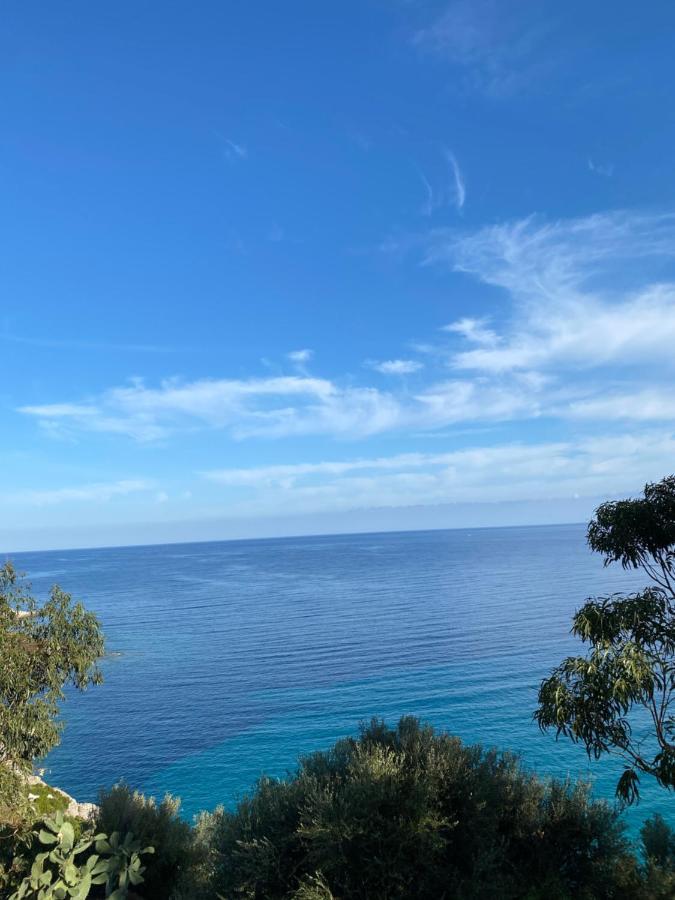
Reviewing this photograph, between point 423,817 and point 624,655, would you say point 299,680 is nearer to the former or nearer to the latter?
point 423,817

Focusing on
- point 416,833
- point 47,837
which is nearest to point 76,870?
point 47,837

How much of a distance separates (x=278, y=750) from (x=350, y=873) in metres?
28.5

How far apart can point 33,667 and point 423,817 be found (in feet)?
50.6

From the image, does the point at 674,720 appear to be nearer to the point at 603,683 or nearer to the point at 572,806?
the point at 603,683

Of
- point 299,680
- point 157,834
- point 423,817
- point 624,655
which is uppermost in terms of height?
point 624,655

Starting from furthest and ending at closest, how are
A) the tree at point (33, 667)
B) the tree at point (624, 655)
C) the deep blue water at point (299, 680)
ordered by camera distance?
the deep blue water at point (299, 680), the tree at point (33, 667), the tree at point (624, 655)

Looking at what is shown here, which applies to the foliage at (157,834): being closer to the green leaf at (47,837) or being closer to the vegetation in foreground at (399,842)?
the vegetation in foreground at (399,842)

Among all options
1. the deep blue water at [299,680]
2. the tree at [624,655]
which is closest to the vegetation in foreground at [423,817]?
the tree at [624,655]

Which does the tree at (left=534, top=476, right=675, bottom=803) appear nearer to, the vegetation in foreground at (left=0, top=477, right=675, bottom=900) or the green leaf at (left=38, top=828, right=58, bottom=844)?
the vegetation in foreground at (left=0, top=477, right=675, bottom=900)

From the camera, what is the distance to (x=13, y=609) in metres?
22.3

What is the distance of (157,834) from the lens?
20172 millimetres

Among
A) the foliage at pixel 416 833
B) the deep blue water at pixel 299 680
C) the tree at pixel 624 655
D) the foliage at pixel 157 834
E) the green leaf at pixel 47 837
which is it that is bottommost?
the deep blue water at pixel 299 680

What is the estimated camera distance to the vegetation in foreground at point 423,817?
1248 centimetres

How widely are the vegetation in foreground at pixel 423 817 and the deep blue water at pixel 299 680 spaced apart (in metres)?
16.3
